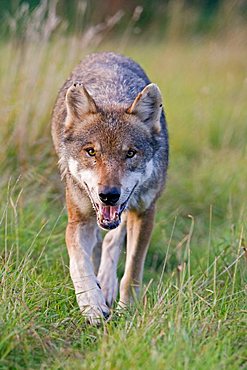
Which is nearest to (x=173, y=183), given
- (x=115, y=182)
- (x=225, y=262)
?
(x=225, y=262)

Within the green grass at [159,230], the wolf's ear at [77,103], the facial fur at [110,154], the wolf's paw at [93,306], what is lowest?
the wolf's paw at [93,306]

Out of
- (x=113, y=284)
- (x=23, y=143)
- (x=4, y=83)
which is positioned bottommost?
(x=113, y=284)

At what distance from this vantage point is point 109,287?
5.83m

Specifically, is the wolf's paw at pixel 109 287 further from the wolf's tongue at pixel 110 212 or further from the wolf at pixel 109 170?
the wolf's tongue at pixel 110 212

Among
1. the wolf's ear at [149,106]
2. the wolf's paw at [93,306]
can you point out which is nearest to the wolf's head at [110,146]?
the wolf's ear at [149,106]

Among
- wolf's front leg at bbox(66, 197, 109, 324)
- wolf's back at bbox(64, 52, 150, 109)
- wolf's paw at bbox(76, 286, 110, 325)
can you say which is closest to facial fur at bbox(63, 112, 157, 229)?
wolf's back at bbox(64, 52, 150, 109)

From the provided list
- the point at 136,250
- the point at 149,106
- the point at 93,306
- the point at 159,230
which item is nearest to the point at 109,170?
the point at 149,106

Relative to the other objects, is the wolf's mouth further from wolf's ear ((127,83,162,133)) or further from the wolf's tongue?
wolf's ear ((127,83,162,133))

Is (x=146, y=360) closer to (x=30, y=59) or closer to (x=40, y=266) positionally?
(x=40, y=266)

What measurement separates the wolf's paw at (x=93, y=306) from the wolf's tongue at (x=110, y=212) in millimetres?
491

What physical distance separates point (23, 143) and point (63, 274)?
2.37m

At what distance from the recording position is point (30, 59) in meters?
8.26

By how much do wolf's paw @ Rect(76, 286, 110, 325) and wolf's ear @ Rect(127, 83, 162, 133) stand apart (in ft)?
3.88

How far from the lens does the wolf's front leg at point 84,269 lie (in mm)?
4934
